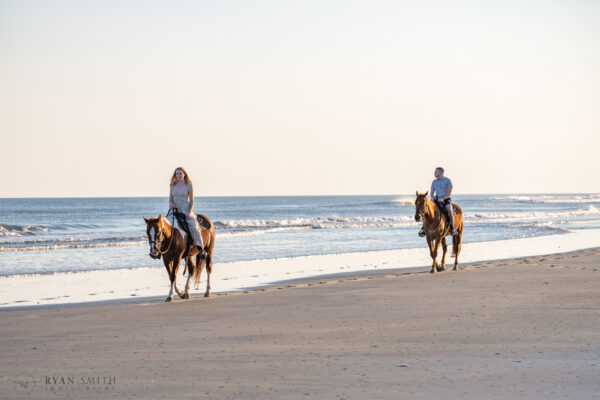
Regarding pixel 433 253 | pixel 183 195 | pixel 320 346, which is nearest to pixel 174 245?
pixel 183 195

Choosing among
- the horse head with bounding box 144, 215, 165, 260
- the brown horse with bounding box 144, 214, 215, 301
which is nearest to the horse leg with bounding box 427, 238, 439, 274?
the brown horse with bounding box 144, 214, 215, 301

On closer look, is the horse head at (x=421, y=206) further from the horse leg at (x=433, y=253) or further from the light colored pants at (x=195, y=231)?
the light colored pants at (x=195, y=231)

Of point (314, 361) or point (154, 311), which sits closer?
point (314, 361)

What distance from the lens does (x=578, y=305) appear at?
9.08 meters

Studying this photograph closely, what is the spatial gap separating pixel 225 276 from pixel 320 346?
830cm

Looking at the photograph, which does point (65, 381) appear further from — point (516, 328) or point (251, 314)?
point (516, 328)

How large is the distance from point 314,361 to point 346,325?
2009 mm

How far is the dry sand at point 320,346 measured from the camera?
5215 millimetres

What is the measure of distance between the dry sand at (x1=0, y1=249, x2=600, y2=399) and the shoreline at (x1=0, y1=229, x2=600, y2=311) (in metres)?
1.33

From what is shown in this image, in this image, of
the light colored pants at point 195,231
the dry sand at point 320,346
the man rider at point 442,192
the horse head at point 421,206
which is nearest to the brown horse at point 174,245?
the light colored pants at point 195,231

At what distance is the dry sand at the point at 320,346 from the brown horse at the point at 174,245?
2.28ft

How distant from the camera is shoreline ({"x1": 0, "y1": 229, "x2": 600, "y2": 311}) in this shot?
11828 mm

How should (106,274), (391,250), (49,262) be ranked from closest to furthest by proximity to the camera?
(106,274) → (49,262) → (391,250)

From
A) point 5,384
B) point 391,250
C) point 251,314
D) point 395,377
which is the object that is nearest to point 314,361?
point 395,377
